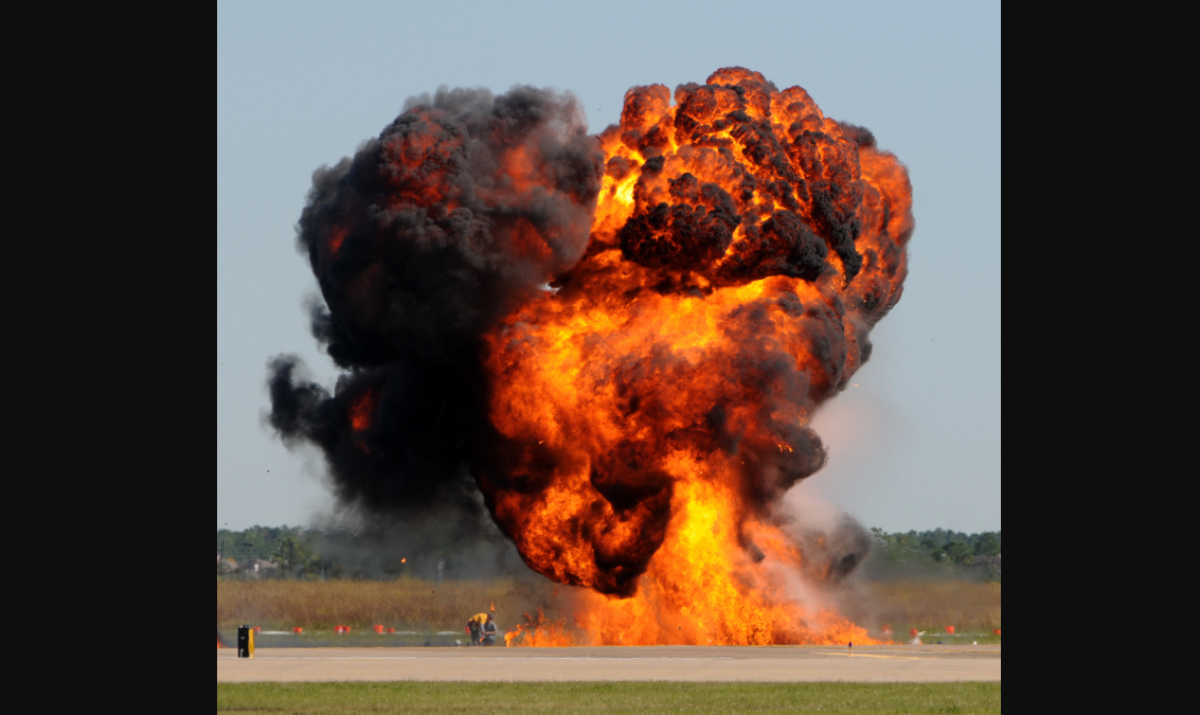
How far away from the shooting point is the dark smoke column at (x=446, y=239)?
2048 inches

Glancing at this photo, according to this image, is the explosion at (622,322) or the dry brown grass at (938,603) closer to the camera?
the explosion at (622,322)

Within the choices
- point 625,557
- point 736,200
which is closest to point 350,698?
point 625,557

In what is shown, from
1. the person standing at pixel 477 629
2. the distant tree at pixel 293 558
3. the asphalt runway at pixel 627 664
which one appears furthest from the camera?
the distant tree at pixel 293 558

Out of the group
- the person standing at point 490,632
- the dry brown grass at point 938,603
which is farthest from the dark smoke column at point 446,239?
the dry brown grass at point 938,603

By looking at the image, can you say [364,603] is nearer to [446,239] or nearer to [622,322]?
[622,322]

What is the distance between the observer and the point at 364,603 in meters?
63.9

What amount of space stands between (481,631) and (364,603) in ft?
Result: 25.0

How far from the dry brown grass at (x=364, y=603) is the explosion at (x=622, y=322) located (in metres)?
6.84

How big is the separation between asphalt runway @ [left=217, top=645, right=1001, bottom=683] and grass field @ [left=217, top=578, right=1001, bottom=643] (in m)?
8.51

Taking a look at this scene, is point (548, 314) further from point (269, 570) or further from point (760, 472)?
point (269, 570)

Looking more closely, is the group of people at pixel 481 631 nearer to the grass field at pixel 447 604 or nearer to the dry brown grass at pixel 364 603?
the grass field at pixel 447 604

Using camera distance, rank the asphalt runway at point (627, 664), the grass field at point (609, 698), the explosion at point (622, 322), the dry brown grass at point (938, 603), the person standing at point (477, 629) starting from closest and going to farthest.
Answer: the grass field at point (609, 698) < the asphalt runway at point (627, 664) < the explosion at point (622, 322) < the person standing at point (477, 629) < the dry brown grass at point (938, 603)

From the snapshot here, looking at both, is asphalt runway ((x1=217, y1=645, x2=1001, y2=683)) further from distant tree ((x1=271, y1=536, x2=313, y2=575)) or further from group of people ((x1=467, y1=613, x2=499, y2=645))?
distant tree ((x1=271, y1=536, x2=313, y2=575))

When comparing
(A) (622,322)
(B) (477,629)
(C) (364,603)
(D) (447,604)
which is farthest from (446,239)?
(C) (364,603)
